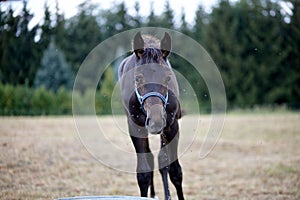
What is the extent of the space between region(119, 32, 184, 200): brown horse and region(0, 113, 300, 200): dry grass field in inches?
56.6

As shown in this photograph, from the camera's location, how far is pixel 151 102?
4.01 metres

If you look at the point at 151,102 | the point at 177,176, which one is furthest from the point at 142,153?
the point at 151,102

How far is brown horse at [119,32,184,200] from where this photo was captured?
406cm

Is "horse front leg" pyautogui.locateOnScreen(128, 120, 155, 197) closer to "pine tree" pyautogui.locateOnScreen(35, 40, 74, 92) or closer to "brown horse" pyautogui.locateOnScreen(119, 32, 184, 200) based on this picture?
"brown horse" pyautogui.locateOnScreen(119, 32, 184, 200)

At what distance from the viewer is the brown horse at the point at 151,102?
4062 mm

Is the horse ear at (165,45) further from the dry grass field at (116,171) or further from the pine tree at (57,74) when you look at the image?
the pine tree at (57,74)

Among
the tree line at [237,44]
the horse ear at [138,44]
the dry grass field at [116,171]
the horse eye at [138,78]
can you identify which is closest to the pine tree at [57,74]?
the tree line at [237,44]

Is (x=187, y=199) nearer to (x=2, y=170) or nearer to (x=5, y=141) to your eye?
(x=2, y=170)

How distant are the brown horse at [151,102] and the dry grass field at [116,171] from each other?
1438 mm

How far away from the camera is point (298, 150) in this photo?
451 inches

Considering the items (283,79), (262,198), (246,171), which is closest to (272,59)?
(283,79)

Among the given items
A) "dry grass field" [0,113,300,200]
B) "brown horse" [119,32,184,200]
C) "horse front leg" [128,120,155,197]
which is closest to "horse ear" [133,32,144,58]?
"brown horse" [119,32,184,200]

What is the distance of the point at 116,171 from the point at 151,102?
449 centimetres

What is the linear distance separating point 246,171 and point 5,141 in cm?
566
